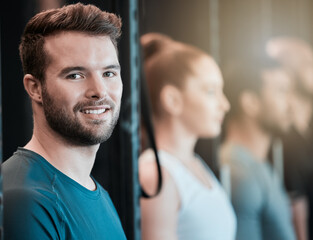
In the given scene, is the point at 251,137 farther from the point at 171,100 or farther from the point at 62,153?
the point at 62,153

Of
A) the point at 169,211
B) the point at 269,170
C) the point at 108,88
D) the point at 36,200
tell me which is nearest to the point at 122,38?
the point at 108,88

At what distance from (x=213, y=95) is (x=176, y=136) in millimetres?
115

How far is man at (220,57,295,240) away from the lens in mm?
1060

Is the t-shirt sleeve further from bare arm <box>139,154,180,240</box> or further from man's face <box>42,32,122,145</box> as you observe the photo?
bare arm <box>139,154,180,240</box>

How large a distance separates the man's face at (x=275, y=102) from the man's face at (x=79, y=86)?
728 millimetres

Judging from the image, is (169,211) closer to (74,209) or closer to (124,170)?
(124,170)

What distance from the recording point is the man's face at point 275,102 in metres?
1.14

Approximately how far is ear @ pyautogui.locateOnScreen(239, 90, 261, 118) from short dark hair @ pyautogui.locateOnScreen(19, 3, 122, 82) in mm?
678

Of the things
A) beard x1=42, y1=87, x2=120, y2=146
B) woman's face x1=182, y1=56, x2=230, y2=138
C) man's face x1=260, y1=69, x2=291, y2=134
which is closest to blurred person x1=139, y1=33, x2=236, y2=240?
woman's face x1=182, y1=56, x2=230, y2=138

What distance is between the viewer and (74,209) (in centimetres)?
43

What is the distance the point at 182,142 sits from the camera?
3.09 ft

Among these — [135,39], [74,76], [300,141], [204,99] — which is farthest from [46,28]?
[300,141]

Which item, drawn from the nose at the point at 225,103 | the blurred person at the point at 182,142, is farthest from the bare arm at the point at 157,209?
the nose at the point at 225,103

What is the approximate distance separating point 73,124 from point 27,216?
8 cm
